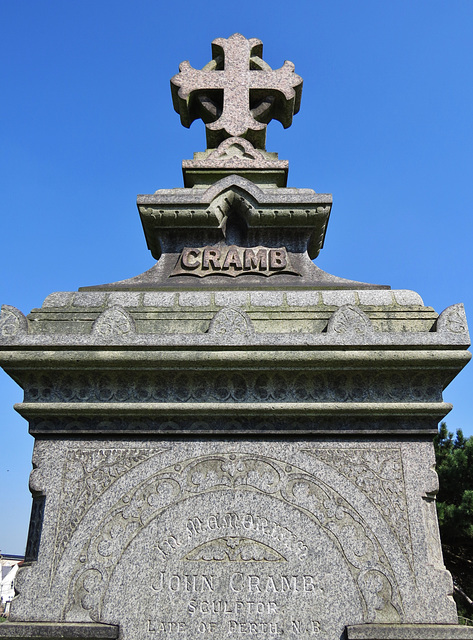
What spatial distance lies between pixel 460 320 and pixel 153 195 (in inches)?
120

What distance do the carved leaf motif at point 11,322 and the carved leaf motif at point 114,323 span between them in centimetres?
57

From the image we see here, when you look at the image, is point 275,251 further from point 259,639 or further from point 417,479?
point 259,639

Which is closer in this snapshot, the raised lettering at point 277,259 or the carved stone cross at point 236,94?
the raised lettering at point 277,259

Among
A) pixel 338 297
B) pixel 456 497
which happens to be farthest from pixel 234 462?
pixel 456 497

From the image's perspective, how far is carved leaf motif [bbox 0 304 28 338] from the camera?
4.17 metres

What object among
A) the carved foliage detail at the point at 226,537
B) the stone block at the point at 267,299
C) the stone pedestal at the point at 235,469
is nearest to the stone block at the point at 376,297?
the stone pedestal at the point at 235,469

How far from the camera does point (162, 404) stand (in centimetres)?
402

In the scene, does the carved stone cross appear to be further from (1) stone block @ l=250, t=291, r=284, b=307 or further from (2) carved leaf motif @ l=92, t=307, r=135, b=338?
(2) carved leaf motif @ l=92, t=307, r=135, b=338

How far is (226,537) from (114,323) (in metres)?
1.78

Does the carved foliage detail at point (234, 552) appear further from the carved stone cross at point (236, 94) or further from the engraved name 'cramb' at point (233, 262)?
the carved stone cross at point (236, 94)

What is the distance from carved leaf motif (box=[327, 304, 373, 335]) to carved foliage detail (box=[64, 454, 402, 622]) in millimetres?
1088

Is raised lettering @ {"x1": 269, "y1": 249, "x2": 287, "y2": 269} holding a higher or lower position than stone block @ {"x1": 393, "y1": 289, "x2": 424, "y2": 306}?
higher

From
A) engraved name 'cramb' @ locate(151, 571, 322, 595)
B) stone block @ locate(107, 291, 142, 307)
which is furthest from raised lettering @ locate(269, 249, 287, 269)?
engraved name 'cramb' @ locate(151, 571, 322, 595)

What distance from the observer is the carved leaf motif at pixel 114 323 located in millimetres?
4152
